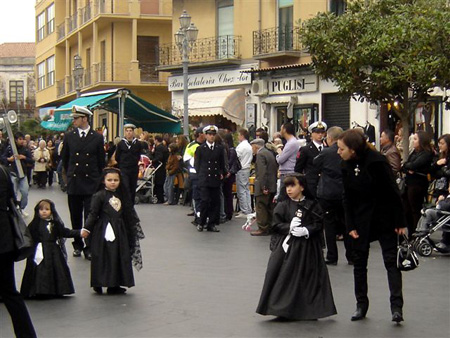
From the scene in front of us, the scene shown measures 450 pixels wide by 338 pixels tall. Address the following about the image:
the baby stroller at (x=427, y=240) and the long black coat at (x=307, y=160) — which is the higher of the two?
the long black coat at (x=307, y=160)

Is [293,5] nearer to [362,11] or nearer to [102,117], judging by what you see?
[362,11]

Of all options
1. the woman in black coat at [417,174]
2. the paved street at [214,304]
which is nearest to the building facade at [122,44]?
the woman in black coat at [417,174]

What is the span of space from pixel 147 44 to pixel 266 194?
31.0m

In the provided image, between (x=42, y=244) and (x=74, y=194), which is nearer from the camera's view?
(x=42, y=244)

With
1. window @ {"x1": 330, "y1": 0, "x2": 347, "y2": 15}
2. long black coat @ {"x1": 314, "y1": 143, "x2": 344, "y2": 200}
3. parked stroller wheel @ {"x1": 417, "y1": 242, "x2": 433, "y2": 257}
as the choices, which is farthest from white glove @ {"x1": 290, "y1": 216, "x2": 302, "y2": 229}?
window @ {"x1": 330, "y1": 0, "x2": 347, "y2": 15}

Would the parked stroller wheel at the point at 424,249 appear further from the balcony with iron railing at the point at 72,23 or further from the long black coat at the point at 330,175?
the balcony with iron railing at the point at 72,23

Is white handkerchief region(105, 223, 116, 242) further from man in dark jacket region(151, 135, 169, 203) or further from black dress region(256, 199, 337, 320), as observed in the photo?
man in dark jacket region(151, 135, 169, 203)

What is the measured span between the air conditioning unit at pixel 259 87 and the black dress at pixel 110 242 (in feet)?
74.7

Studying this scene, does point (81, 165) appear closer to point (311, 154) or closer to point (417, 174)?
point (311, 154)

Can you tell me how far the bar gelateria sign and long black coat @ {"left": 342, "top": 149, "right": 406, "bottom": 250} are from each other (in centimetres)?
2510

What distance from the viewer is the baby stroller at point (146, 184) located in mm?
24250

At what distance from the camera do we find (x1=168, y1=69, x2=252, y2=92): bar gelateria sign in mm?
34188

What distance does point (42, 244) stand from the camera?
10.1 metres

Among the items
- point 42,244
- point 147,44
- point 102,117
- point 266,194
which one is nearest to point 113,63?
point 147,44
